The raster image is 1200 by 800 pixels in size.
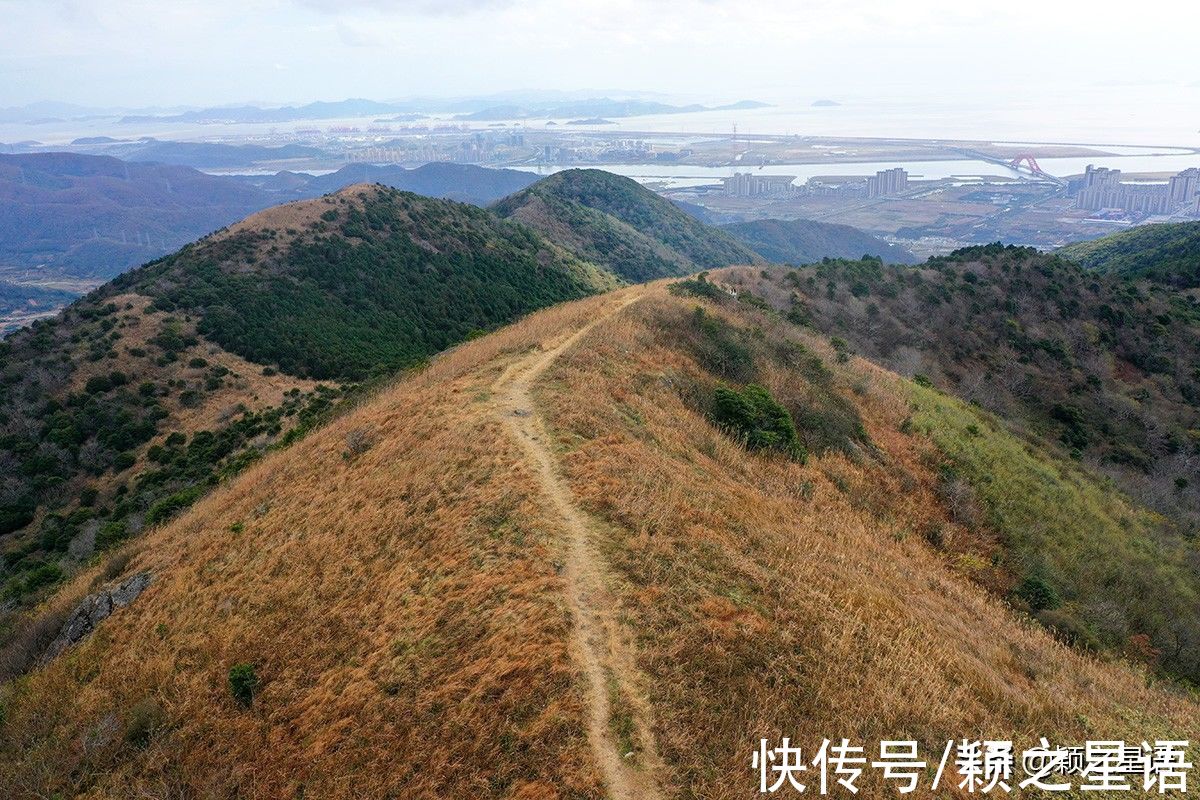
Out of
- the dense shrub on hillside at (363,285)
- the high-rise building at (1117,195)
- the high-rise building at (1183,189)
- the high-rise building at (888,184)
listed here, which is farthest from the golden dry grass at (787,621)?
the high-rise building at (888,184)

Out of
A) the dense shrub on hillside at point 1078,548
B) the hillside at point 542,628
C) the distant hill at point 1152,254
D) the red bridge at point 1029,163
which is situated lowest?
the dense shrub on hillside at point 1078,548

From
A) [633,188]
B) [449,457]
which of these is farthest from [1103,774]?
[633,188]

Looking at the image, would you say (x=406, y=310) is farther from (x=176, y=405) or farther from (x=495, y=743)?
(x=495, y=743)

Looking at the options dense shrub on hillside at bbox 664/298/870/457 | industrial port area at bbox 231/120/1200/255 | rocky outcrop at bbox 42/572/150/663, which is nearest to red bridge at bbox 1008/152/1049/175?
industrial port area at bbox 231/120/1200/255

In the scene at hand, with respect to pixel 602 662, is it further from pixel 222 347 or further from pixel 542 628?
pixel 222 347

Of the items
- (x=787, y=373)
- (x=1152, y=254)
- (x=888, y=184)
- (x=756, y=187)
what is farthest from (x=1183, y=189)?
(x=787, y=373)

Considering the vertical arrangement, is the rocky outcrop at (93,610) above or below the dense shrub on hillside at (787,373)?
below

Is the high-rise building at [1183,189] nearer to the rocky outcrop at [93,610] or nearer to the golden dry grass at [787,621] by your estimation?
the golden dry grass at [787,621]
